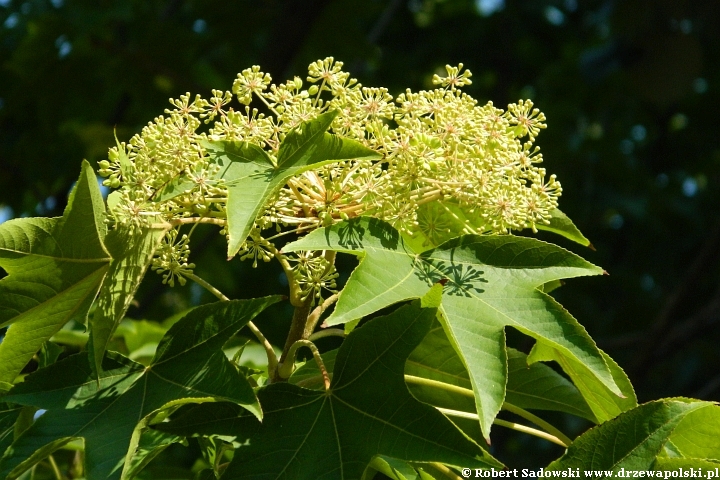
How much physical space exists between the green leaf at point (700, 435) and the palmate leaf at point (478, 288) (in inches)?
15.8

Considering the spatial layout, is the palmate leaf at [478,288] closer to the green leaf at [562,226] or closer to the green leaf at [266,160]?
the green leaf at [266,160]

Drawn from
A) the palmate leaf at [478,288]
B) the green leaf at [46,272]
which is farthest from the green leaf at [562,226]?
the green leaf at [46,272]

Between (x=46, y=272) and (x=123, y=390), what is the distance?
32 cm

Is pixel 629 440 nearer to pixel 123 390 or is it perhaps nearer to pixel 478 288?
pixel 478 288

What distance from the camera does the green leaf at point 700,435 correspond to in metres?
1.81

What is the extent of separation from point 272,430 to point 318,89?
77 cm

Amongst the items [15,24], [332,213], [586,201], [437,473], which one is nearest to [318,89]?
[332,213]

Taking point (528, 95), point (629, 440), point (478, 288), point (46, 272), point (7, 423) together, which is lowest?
point (7, 423)

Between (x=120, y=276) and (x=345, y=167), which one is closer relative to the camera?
(x=120, y=276)

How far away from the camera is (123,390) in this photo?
171 cm

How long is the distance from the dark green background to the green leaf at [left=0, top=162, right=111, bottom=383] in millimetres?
2550

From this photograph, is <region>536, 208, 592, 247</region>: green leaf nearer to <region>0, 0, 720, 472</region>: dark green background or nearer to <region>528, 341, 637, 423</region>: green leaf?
<region>528, 341, 637, 423</region>: green leaf

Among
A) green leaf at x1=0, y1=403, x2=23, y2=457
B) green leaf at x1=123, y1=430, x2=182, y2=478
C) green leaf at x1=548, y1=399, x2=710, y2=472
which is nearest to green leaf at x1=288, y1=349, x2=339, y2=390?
green leaf at x1=123, y1=430, x2=182, y2=478

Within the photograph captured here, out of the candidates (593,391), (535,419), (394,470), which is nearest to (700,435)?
(593,391)
